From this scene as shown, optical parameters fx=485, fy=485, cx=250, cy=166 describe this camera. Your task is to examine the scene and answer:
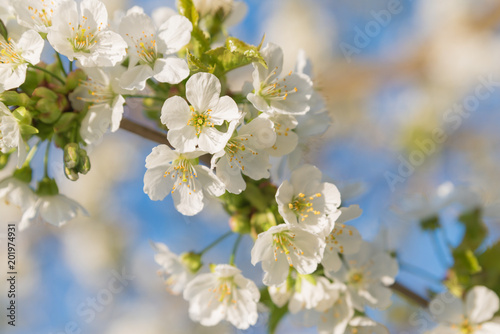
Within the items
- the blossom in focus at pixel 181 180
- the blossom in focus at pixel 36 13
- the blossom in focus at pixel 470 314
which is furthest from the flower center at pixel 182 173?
the blossom in focus at pixel 470 314

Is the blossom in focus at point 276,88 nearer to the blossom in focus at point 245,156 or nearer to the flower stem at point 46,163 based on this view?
the blossom in focus at point 245,156

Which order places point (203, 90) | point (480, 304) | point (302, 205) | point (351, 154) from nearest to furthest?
1. point (203, 90)
2. point (302, 205)
3. point (480, 304)
4. point (351, 154)

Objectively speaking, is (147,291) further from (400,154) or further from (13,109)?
(13,109)

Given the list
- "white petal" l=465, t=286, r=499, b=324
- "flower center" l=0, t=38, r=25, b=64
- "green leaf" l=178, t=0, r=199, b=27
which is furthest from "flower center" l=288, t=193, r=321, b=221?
"flower center" l=0, t=38, r=25, b=64

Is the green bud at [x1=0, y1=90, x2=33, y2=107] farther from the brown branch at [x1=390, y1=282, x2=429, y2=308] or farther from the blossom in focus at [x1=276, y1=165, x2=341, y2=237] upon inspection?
the brown branch at [x1=390, y1=282, x2=429, y2=308]

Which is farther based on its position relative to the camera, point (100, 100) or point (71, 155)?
point (100, 100)

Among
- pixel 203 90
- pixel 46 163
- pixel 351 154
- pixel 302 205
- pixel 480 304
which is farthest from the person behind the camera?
pixel 351 154

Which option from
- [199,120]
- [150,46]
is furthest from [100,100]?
[199,120]

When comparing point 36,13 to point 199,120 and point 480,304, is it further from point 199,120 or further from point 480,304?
point 480,304
